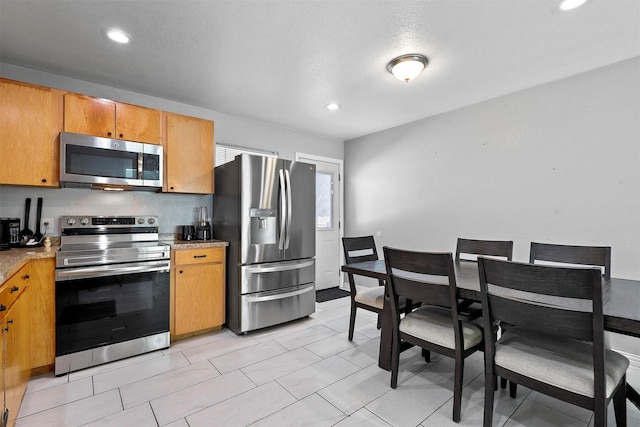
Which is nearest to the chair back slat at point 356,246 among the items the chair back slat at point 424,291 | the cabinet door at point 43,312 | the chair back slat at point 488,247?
the chair back slat at point 488,247

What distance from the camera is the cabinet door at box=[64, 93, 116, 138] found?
2496 mm

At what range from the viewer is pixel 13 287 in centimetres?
166

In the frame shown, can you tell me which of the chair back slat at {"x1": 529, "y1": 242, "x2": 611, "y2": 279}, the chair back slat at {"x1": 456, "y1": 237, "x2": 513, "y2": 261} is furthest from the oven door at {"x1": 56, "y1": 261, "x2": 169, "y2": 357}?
the chair back slat at {"x1": 529, "y1": 242, "x2": 611, "y2": 279}

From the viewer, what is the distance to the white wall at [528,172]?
8.23 feet

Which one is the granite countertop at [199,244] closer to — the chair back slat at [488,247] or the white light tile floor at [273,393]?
the white light tile floor at [273,393]

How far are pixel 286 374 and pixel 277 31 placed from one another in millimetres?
2503

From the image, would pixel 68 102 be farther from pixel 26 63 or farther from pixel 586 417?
pixel 586 417

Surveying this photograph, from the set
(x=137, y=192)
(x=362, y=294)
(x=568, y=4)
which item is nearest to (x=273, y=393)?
(x=362, y=294)

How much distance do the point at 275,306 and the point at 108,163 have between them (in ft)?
6.77

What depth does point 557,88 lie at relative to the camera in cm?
284

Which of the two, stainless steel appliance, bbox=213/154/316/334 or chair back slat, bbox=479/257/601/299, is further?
stainless steel appliance, bbox=213/154/316/334

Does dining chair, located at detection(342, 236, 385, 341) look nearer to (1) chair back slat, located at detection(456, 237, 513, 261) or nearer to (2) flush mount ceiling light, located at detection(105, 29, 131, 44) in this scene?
(1) chair back slat, located at detection(456, 237, 513, 261)

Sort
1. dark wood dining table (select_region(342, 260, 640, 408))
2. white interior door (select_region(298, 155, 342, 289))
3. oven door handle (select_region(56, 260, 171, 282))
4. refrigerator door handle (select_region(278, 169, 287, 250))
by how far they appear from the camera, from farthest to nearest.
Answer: white interior door (select_region(298, 155, 342, 289)) < refrigerator door handle (select_region(278, 169, 287, 250)) < oven door handle (select_region(56, 260, 171, 282)) < dark wood dining table (select_region(342, 260, 640, 408))

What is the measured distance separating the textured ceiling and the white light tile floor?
8.14 feet
